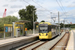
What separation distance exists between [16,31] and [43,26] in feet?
16.0

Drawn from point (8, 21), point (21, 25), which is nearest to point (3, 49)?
point (21, 25)

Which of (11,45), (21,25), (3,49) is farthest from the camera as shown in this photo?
(21,25)

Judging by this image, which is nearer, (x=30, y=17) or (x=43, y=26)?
(x=43, y=26)

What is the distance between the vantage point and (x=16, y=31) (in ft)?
76.3

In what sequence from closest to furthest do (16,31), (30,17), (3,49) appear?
1. (3,49)
2. (16,31)
3. (30,17)

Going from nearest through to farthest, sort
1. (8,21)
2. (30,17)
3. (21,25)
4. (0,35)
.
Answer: (0,35) → (21,25) → (8,21) → (30,17)

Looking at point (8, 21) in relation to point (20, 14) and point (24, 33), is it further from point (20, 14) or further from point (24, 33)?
point (24, 33)

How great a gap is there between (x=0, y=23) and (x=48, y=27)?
3329 centimetres

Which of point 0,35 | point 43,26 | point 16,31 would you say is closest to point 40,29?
point 43,26

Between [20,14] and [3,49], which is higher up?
[20,14]

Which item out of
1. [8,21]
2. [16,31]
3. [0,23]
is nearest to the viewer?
[16,31]

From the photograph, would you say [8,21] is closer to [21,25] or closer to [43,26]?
[21,25]

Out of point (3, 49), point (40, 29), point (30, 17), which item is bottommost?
point (3, 49)

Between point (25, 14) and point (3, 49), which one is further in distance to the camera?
point (25, 14)
